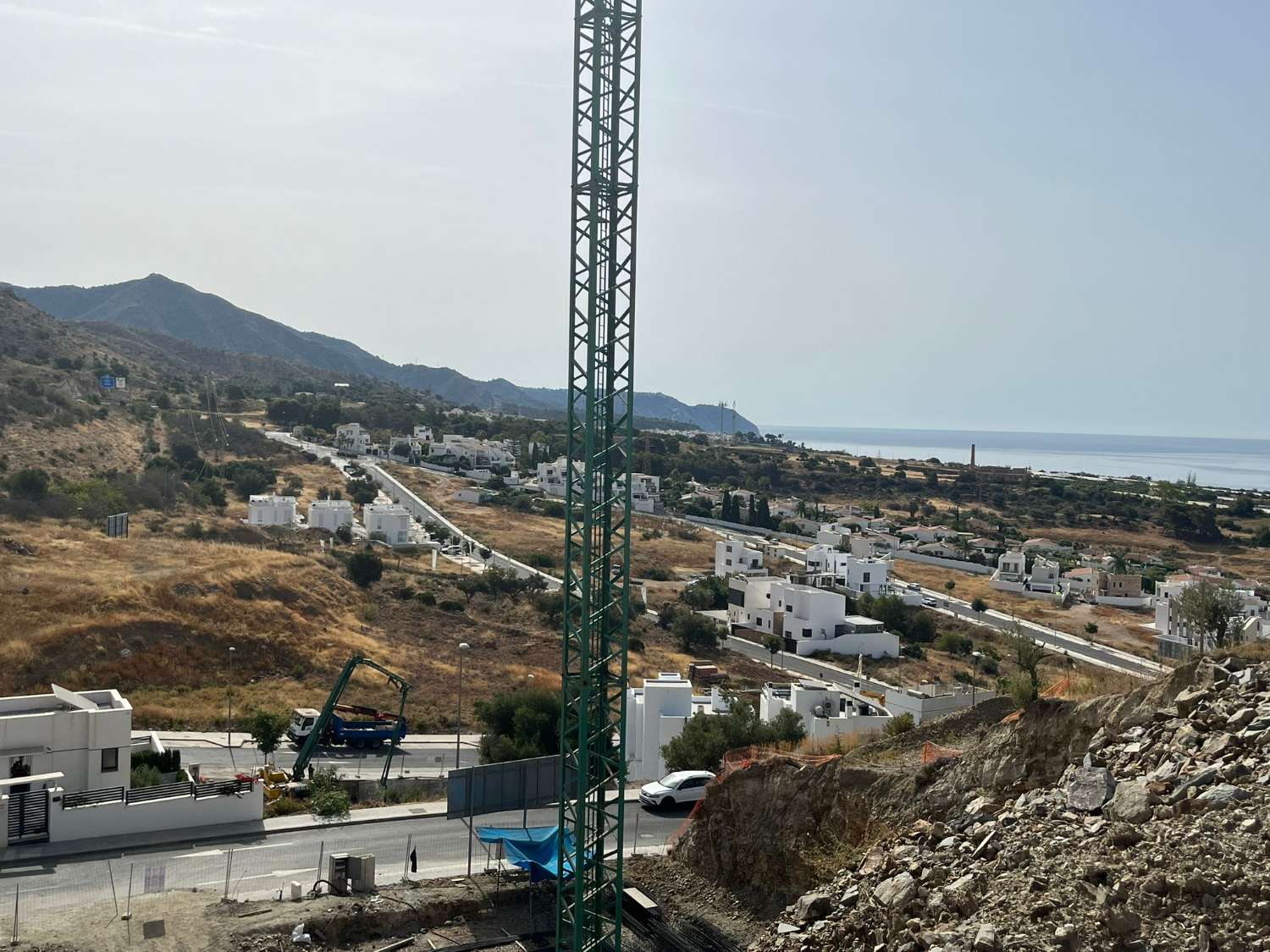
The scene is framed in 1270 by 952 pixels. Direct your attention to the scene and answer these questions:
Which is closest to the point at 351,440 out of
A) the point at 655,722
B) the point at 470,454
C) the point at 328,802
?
the point at 470,454

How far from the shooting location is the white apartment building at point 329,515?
6875cm

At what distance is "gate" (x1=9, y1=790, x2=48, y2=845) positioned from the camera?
19922mm

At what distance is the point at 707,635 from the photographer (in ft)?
168

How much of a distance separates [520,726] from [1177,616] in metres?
34.3

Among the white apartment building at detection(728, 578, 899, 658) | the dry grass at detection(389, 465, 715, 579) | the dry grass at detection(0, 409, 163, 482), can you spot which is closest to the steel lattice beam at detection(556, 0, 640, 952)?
the white apartment building at detection(728, 578, 899, 658)

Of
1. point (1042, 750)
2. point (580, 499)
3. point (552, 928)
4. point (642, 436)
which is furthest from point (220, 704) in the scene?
point (642, 436)

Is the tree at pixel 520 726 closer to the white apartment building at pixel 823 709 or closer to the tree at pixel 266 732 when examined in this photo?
the tree at pixel 266 732

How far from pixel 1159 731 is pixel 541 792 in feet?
40.2

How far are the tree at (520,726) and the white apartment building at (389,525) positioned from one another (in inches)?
1527

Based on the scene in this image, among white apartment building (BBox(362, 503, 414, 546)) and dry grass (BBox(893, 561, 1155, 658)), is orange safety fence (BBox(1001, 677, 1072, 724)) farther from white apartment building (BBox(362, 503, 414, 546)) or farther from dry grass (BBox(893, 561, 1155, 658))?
white apartment building (BBox(362, 503, 414, 546))

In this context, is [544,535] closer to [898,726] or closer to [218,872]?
[898,726]

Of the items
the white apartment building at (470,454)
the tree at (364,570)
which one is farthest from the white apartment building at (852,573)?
the white apartment building at (470,454)

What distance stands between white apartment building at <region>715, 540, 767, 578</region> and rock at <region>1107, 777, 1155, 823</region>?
56.4 m

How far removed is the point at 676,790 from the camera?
77.8ft
